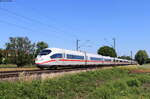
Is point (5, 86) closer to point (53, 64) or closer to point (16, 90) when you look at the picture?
point (16, 90)

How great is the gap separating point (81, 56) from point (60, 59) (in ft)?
34.1

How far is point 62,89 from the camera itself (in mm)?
16219

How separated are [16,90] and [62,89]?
4.22m

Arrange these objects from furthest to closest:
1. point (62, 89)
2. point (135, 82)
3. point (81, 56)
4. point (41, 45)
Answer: point (41, 45) < point (81, 56) < point (135, 82) < point (62, 89)

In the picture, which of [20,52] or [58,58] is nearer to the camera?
[58,58]

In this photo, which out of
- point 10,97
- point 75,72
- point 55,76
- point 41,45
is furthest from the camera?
point 41,45

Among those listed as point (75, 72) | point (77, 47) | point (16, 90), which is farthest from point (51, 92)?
point (77, 47)

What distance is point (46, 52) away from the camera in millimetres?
29750

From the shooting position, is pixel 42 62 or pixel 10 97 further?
pixel 42 62

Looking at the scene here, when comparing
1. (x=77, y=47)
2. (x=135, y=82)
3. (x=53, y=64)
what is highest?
(x=77, y=47)

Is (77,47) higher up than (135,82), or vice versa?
(77,47)

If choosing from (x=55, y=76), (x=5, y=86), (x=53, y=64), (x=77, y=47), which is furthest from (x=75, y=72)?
(x=77, y=47)

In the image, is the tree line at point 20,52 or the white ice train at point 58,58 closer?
the white ice train at point 58,58

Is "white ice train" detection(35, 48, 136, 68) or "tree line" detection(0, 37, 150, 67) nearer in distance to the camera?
"white ice train" detection(35, 48, 136, 68)
